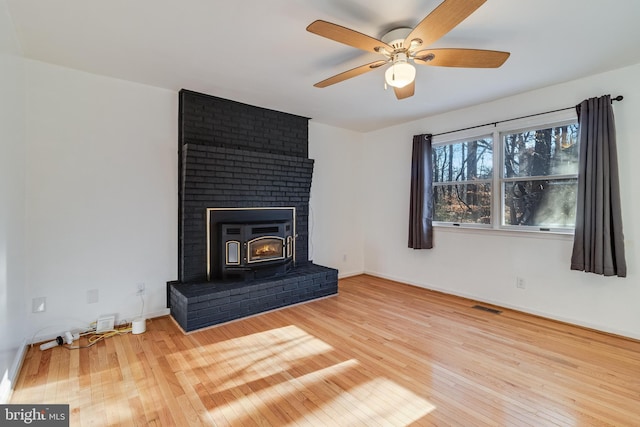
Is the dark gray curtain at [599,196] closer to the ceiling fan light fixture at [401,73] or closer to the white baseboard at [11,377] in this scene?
the ceiling fan light fixture at [401,73]

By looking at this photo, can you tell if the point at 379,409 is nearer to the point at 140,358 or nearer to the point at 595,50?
the point at 140,358

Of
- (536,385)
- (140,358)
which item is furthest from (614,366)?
(140,358)

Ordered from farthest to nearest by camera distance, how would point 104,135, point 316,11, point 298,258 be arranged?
1. point 298,258
2. point 104,135
3. point 316,11

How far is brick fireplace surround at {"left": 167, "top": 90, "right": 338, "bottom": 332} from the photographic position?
312 cm

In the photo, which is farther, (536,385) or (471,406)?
(536,385)

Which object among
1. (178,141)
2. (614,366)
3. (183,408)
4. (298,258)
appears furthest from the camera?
(298,258)

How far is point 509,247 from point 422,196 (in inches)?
47.6

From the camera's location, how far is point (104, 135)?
2908 mm

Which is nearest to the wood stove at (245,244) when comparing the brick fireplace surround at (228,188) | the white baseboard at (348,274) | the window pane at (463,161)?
the brick fireplace surround at (228,188)

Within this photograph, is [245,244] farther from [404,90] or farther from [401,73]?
[401,73]

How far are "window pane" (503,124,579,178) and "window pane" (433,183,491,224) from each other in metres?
0.39

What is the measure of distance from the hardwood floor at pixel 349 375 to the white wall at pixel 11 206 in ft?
0.88

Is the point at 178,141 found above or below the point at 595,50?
below

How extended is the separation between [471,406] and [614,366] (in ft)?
4.54
